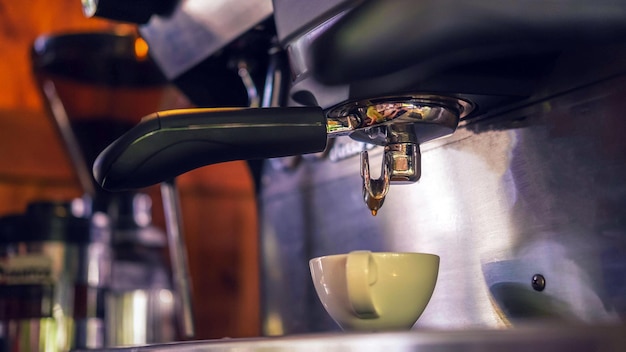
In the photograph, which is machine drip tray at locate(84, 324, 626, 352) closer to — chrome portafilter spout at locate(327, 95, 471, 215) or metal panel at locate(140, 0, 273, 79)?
chrome portafilter spout at locate(327, 95, 471, 215)

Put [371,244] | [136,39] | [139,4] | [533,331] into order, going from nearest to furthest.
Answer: [533,331]
[371,244]
[139,4]
[136,39]

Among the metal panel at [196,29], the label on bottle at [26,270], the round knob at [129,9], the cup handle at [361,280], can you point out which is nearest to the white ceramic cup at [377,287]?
the cup handle at [361,280]

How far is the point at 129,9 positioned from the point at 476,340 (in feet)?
1.93

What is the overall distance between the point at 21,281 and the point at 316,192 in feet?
1.40

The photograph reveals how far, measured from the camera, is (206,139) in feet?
1.51

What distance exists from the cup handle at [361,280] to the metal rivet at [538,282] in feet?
0.35

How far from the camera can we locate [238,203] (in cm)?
152

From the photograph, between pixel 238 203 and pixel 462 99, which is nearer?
pixel 462 99

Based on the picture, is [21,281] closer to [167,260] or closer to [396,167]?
[167,260]

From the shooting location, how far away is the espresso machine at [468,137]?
42cm

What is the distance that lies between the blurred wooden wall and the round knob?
0.60m

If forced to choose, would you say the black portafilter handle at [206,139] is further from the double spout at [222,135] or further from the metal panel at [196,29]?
the metal panel at [196,29]

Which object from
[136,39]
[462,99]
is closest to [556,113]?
[462,99]

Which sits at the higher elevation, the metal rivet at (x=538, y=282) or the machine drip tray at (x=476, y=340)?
the metal rivet at (x=538, y=282)
